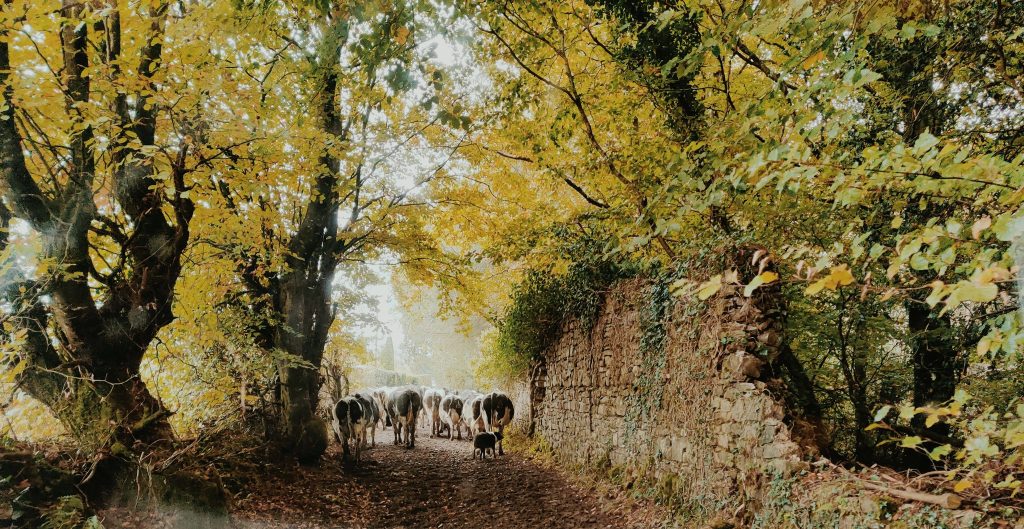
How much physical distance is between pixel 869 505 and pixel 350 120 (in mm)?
8613

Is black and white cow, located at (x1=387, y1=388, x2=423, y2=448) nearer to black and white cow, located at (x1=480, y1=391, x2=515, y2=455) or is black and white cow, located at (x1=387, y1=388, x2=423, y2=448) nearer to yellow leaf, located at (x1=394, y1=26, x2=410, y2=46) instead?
black and white cow, located at (x1=480, y1=391, x2=515, y2=455)

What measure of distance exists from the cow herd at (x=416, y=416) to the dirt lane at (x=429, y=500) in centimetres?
73

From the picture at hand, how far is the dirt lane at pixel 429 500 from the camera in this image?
667 centimetres

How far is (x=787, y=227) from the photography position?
→ 5.68m

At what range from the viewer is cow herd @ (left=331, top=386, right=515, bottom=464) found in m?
10.9

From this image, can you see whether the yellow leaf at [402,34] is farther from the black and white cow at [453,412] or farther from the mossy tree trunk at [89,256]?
the black and white cow at [453,412]

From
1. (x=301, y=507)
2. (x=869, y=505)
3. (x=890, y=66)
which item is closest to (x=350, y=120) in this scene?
(x=301, y=507)

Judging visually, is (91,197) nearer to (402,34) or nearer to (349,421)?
(402,34)

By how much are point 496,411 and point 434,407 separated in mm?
4720

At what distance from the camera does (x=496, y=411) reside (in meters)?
13.7

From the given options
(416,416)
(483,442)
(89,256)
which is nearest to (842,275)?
(89,256)

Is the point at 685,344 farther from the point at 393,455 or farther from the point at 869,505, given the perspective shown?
the point at 393,455

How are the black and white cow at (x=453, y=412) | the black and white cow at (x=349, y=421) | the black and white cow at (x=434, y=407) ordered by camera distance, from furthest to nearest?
the black and white cow at (x=434, y=407), the black and white cow at (x=453, y=412), the black and white cow at (x=349, y=421)

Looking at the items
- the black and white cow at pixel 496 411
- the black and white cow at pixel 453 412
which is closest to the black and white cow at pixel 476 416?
the black and white cow at pixel 496 411
